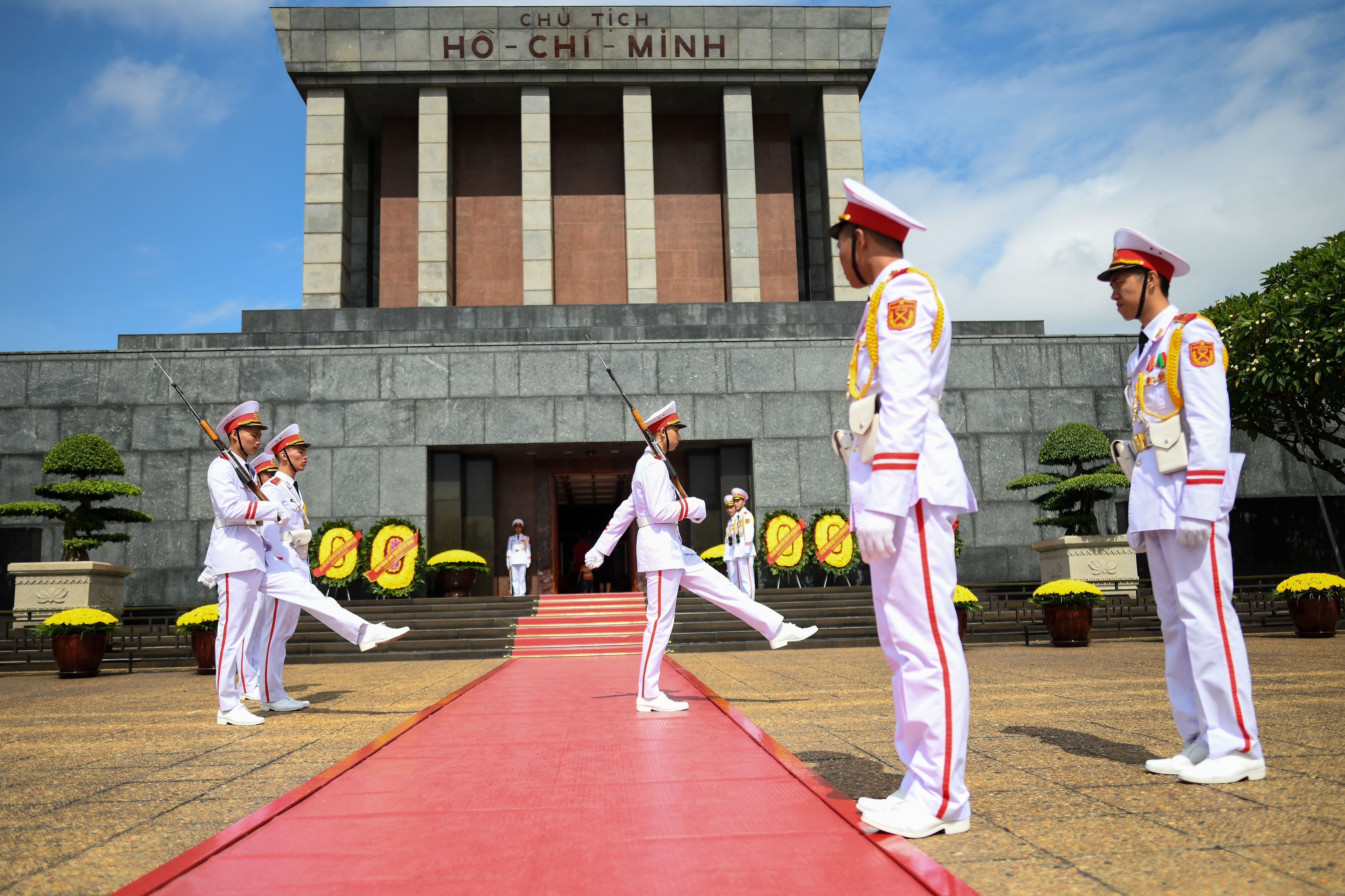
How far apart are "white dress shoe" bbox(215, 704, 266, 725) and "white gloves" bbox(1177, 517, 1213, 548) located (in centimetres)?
597

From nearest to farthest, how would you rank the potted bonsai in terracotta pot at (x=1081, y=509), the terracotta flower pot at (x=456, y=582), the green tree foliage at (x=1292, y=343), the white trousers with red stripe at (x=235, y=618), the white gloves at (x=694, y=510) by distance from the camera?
the white gloves at (x=694, y=510)
the white trousers with red stripe at (x=235, y=618)
the green tree foliage at (x=1292, y=343)
the potted bonsai in terracotta pot at (x=1081, y=509)
the terracotta flower pot at (x=456, y=582)

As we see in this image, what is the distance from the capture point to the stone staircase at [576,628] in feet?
45.4

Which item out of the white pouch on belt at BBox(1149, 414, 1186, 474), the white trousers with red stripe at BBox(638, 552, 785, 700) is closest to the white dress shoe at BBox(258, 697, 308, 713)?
the white trousers with red stripe at BBox(638, 552, 785, 700)

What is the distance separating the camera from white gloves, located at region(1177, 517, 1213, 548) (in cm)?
435

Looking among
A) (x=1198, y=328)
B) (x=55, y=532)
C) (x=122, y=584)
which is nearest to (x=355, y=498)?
(x=122, y=584)

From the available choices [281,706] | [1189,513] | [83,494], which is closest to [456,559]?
[83,494]

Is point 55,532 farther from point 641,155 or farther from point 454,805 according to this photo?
point 454,805

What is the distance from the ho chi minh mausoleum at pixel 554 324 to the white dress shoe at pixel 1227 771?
16.0m

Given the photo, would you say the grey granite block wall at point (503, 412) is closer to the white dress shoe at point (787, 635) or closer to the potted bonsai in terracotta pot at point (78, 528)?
the potted bonsai in terracotta pot at point (78, 528)

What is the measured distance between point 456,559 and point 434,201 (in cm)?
1137

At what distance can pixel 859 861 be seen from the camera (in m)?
3.17

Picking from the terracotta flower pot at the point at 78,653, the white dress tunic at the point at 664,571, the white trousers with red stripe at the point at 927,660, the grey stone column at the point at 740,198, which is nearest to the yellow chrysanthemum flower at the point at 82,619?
the terracotta flower pot at the point at 78,653

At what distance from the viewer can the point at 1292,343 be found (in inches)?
598

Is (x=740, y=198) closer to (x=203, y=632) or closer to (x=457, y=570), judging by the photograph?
(x=457, y=570)
